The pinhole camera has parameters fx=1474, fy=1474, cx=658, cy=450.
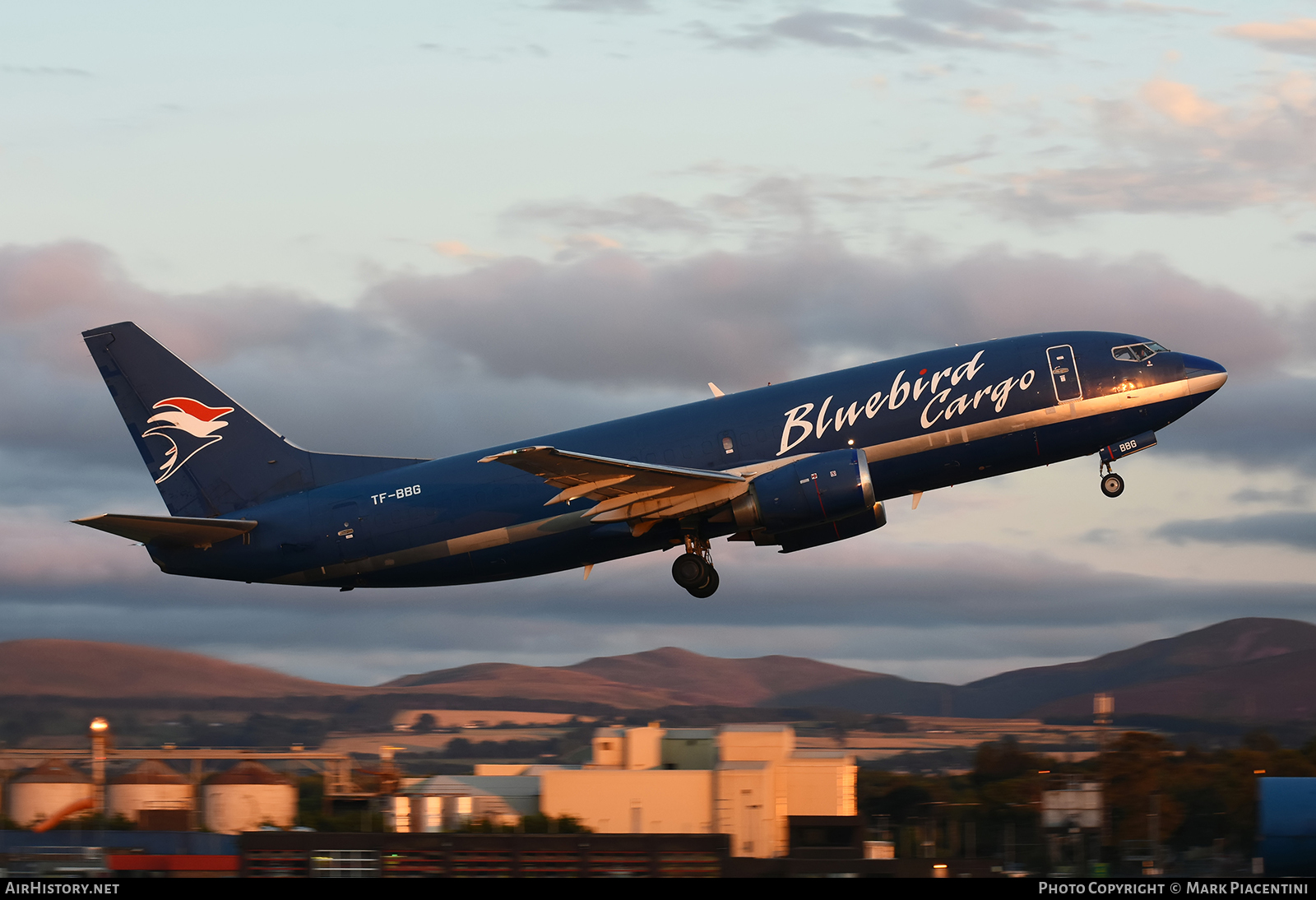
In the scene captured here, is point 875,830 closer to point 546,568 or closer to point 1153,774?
point 1153,774

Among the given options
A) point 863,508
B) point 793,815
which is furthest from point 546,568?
point 793,815

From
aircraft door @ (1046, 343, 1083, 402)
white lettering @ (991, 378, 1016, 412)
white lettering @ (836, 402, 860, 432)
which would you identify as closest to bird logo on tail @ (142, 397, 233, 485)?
white lettering @ (836, 402, 860, 432)

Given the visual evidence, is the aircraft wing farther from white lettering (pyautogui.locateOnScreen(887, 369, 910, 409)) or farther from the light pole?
the light pole

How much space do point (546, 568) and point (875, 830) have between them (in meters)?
19.3

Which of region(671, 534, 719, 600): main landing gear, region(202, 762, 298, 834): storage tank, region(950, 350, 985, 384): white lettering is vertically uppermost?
region(950, 350, 985, 384): white lettering

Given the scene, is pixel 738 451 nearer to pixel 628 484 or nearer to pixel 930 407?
pixel 628 484

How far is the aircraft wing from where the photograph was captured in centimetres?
3659

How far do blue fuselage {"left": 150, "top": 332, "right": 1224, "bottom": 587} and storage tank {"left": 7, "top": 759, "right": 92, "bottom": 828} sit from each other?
13053 mm

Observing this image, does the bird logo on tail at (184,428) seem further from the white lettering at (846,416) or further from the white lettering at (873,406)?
the white lettering at (873,406)

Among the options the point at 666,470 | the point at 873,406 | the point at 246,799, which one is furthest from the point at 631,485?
the point at 246,799

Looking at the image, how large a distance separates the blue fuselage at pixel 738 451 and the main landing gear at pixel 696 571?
49 centimetres

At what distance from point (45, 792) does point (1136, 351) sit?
3888 centimetres

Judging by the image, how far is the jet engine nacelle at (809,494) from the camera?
36.8 m

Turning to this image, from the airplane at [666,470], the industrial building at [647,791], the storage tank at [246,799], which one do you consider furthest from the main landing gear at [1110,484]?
the storage tank at [246,799]
